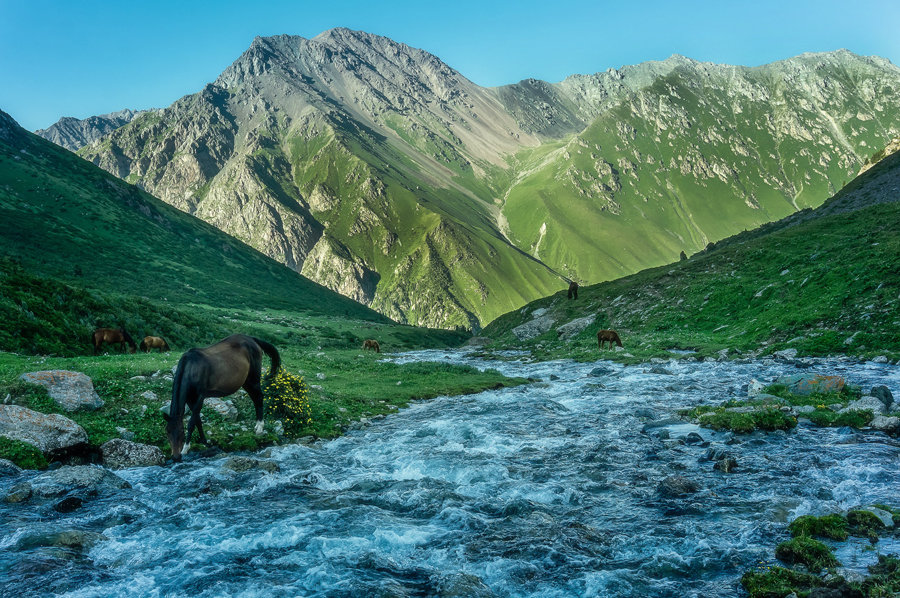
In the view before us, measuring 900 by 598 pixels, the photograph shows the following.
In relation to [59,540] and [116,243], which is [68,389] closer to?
[59,540]

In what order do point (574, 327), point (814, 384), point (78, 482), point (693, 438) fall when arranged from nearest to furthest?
point (78, 482) → point (693, 438) → point (814, 384) → point (574, 327)

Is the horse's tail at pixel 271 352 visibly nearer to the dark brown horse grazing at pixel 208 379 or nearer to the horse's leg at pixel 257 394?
the dark brown horse grazing at pixel 208 379

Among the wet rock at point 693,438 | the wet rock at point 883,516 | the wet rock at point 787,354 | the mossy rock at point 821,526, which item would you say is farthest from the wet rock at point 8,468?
the wet rock at point 787,354

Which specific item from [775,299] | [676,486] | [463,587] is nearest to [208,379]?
[463,587]

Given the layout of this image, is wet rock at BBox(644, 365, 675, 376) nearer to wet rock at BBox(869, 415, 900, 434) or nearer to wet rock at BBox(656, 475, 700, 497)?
wet rock at BBox(869, 415, 900, 434)

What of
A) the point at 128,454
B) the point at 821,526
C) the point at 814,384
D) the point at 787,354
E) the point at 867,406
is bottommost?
the point at 128,454

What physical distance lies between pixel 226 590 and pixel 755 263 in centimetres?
6461

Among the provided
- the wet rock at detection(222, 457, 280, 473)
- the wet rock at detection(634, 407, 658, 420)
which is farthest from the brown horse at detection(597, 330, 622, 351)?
the wet rock at detection(222, 457, 280, 473)

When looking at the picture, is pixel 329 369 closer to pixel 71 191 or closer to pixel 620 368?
pixel 620 368

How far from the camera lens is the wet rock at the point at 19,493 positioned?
13188 millimetres

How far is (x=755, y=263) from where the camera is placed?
58000 millimetres

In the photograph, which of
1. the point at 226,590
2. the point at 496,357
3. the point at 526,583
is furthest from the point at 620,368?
the point at 226,590

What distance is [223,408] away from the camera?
21.9 meters

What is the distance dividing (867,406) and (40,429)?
3140cm
